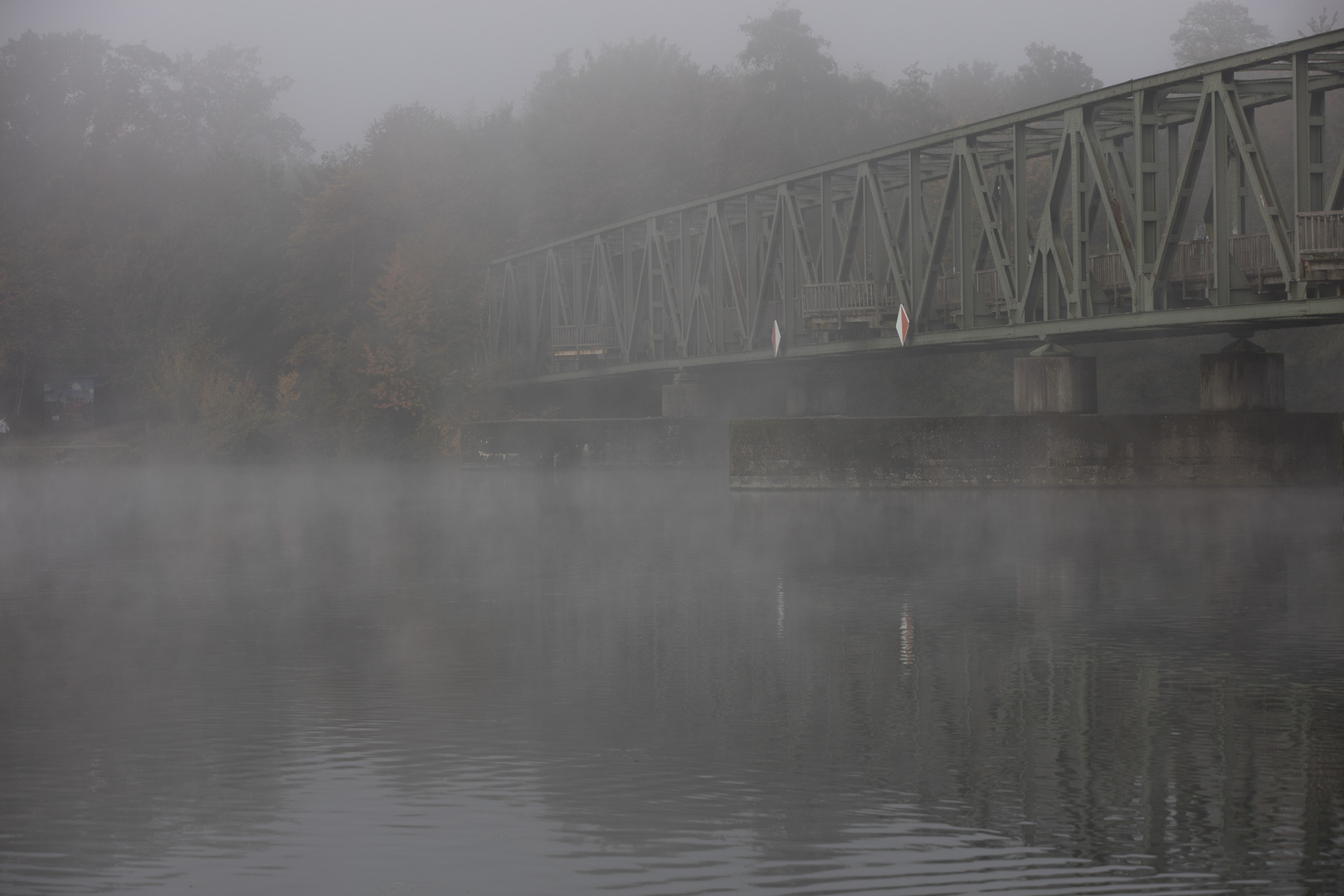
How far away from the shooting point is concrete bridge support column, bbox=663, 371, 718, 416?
56688mm

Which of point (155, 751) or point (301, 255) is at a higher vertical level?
point (301, 255)

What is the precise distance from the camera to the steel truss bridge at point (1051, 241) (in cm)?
3125

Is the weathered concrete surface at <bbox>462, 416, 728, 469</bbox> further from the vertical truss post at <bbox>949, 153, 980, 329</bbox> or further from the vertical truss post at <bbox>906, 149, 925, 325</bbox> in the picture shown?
the vertical truss post at <bbox>949, 153, 980, 329</bbox>

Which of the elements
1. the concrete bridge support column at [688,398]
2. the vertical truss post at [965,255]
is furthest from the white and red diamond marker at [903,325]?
the concrete bridge support column at [688,398]

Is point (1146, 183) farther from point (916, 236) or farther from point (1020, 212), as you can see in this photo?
point (916, 236)

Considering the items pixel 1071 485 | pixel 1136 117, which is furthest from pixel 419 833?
pixel 1136 117

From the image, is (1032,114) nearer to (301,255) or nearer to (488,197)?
(301,255)

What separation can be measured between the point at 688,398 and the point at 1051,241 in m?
21.7

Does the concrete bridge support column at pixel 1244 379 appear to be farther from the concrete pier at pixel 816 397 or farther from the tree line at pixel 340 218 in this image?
the tree line at pixel 340 218

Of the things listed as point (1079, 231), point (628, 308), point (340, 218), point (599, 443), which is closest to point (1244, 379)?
point (1079, 231)

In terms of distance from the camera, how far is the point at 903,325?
141ft

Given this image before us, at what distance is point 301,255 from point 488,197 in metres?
18.7

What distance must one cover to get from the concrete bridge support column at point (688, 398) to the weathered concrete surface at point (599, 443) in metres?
5.32

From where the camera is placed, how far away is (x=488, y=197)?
96438mm
